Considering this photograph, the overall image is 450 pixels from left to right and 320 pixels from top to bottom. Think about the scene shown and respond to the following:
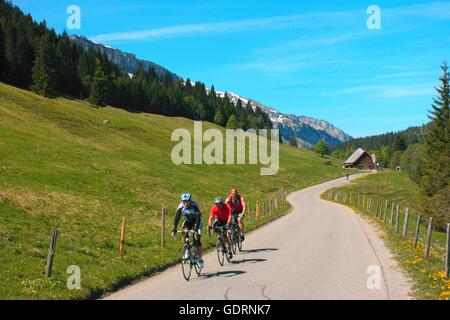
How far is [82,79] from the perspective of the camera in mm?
120312

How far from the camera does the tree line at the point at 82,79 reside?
9669cm

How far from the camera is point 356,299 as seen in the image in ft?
35.0

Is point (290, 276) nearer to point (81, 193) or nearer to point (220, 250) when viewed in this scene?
point (220, 250)

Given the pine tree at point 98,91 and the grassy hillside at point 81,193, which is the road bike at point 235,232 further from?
the pine tree at point 98,91

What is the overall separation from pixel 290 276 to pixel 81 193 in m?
21.9

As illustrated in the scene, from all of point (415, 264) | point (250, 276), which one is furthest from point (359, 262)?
point (250, 276)

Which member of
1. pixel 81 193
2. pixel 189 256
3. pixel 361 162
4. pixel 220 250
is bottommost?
pixel 220 250

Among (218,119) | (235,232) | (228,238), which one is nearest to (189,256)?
(228,238)

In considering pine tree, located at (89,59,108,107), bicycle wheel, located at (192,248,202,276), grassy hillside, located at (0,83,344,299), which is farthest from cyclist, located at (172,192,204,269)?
pine tree, located at (89,59,108,107)

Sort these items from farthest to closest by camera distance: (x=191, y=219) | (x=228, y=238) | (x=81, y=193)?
(x=81, y=193) < (x=228, y=238) < (x=191, y=219)

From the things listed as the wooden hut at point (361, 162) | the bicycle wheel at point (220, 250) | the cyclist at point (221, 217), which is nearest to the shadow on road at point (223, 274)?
the bicycle wheel at point (220, 250)

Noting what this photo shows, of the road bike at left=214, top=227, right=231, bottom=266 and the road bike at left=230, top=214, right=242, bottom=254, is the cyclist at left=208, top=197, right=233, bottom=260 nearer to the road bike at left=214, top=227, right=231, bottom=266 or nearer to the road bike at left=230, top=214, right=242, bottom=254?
the road bike at left=214, top=227, right=231, bottom=266

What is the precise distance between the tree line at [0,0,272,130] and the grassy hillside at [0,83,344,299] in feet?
89.1

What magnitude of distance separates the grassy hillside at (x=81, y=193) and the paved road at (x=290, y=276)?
5.43 ft
